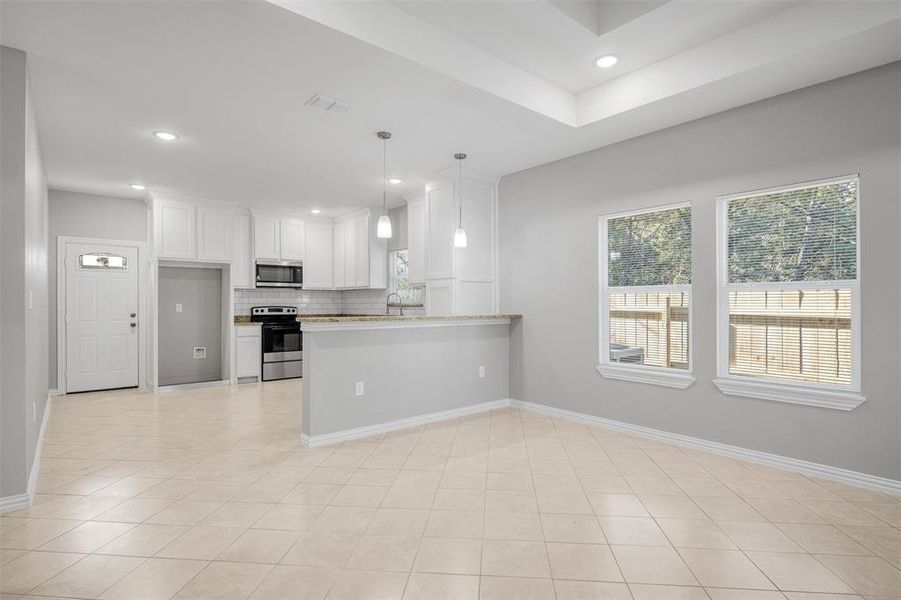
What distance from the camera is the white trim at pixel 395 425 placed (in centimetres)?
371

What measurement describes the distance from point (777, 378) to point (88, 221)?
7.51 meters

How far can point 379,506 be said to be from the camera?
103 inches

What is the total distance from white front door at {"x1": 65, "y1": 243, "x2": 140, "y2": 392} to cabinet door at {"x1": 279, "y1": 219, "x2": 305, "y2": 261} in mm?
1896

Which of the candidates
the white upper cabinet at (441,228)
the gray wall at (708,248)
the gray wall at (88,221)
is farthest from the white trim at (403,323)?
the gray wall at (88,221)

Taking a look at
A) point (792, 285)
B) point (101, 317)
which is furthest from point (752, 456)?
point (101, 317)

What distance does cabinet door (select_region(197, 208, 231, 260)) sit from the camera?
6.33 meters

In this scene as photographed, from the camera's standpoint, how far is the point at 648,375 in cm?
389

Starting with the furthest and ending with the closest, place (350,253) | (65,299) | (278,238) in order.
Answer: (350,253) → (278,238) → (65,299)

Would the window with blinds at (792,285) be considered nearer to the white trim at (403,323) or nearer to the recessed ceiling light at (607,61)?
the recessed ceiling light at (607,61)

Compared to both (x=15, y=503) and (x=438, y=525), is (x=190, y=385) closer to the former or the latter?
(x=15, y=503)

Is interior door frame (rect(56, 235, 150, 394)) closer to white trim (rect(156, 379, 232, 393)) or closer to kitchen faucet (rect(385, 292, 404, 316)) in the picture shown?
white trim (rect(156, 379, 232, 393))

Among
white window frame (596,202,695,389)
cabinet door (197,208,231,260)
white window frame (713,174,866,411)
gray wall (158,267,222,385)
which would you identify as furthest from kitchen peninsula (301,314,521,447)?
gray wall (158,267,222,385)

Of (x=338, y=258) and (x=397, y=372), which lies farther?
(x=338, y=258)

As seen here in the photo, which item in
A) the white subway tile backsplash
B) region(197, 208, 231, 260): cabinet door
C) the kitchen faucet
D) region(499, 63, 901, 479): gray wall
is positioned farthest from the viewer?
the white subway tile backsplash
